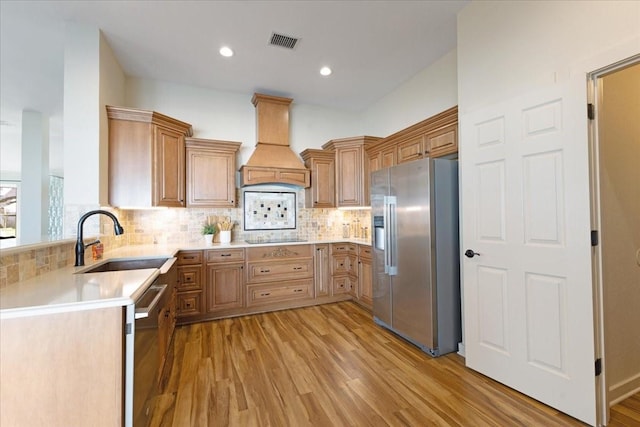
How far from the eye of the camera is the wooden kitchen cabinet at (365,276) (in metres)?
3.52

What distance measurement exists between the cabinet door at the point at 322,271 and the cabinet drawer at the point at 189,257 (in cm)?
150

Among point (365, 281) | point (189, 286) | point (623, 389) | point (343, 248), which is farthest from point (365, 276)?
point (623, 389)

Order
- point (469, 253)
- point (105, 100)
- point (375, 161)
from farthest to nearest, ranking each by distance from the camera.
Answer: point (375, 161) → point (105, 100) → point (469, 253)

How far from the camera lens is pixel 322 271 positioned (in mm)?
3869

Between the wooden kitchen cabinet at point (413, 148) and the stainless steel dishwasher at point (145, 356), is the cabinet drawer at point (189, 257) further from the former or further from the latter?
the wooden kitchen cabinet at point (413, 148)

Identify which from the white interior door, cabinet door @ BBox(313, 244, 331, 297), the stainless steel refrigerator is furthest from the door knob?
cabinet door @ BBox(313, 244, 331, 297)

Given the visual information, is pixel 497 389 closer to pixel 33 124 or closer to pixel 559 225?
pixel 559 225

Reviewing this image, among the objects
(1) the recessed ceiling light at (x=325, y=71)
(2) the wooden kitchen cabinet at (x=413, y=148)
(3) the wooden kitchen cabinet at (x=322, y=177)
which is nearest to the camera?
(2) the wooden kitchen cabinet at (x=413, y=148)

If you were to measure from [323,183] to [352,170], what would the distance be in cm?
48

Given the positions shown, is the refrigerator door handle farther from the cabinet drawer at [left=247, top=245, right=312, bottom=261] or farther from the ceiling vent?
the ceiling vent

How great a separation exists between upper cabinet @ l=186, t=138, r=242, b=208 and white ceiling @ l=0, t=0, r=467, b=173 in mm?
898

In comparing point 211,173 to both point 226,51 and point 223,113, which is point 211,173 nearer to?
point 223,113

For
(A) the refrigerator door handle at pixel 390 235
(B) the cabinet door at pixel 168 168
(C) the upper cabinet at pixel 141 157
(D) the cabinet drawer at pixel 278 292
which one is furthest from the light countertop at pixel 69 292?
(A) the refrigerator door handle at pixel 390 235

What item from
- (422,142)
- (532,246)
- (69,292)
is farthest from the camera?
(422,142)
